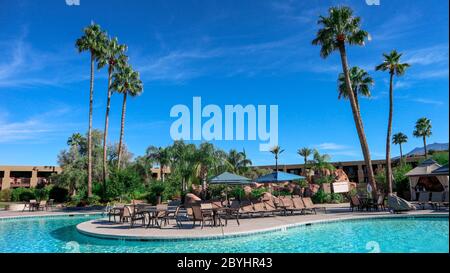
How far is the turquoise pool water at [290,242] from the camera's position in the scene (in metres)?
8.99

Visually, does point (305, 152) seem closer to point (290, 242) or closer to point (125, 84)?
point (125, 84)

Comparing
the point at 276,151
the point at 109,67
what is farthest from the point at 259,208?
the point at 276,151

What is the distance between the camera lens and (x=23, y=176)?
187 ft

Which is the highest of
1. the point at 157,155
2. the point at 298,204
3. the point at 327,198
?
the point at 157,155

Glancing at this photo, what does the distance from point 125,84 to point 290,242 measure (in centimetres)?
2531

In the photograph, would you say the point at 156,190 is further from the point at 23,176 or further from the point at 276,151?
the point at 23,176

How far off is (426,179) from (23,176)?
5956 centimetres

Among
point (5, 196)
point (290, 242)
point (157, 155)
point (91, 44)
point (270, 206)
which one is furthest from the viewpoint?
point (157, 155)

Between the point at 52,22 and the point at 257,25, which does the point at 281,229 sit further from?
the point at 52,22

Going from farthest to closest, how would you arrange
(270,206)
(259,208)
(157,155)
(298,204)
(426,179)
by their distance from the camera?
(157,155) → (426,179) → (298,204) → (270,206) → (259,208)

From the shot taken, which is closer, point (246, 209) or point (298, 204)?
point (246, 209)

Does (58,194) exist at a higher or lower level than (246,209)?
lower

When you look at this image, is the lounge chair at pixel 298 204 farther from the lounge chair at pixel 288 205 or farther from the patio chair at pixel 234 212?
the patio chair at pixel 234 212
